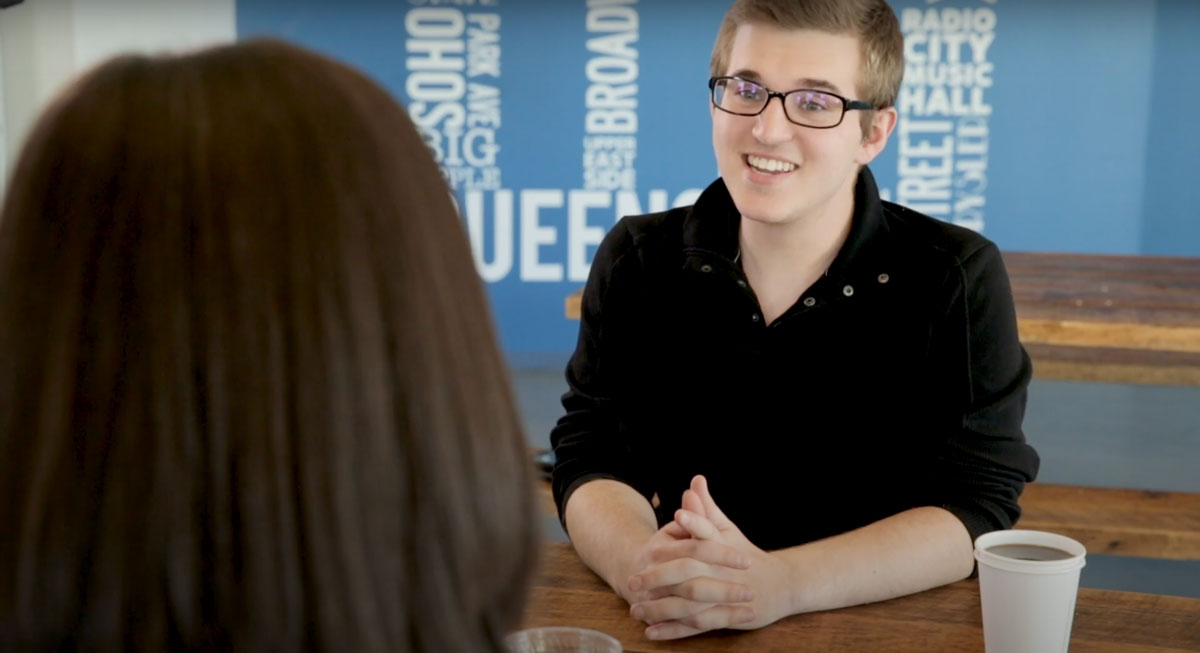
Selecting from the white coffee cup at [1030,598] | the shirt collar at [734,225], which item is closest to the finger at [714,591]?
the white coffee cup at [1030,598]

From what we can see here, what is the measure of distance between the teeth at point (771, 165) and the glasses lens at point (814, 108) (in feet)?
0.19

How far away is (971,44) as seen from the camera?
4988 mm

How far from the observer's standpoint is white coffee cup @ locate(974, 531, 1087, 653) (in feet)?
3.53

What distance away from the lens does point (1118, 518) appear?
2.56 m

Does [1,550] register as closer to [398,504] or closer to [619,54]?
[398,504]

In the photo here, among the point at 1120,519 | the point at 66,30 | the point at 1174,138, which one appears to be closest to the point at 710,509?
the point at 1120,519

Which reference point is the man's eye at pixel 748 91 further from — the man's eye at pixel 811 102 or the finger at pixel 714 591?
the finger at pixel 714 591

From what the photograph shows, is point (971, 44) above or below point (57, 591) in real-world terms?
above

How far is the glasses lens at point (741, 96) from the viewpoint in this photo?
1.62 meters

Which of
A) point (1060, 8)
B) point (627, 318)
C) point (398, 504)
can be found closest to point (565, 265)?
point (1060, 8)

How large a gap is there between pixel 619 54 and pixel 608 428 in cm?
373

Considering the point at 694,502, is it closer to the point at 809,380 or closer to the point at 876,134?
the point at 809,380

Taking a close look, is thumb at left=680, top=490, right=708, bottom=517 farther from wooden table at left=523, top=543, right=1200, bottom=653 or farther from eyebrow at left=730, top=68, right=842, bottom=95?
eyebrow at left=730, top=68, right=842, bottom=95

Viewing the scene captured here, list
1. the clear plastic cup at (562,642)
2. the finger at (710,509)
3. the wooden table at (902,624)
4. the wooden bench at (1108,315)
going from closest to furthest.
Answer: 1. the clear plastic cup at (562,642)
2. the wooden table at (902,624)
3. the finger at (710,509)
4. the wooden bench at (1108,315)
